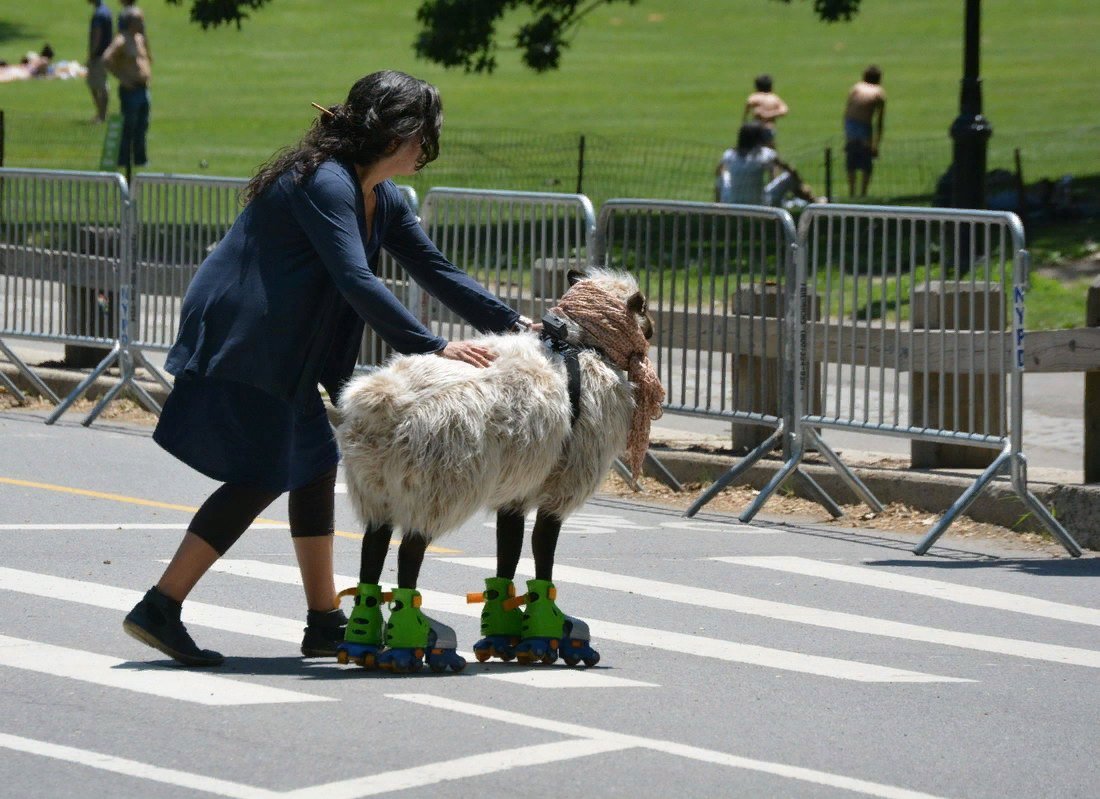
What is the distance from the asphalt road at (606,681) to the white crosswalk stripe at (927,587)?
0.02 m

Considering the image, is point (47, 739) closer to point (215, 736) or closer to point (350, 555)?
point (215, 736)

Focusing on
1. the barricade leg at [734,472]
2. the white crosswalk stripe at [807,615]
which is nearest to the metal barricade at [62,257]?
the barricade leg at [734,472]

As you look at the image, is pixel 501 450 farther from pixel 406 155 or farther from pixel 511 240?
pixel 511 240

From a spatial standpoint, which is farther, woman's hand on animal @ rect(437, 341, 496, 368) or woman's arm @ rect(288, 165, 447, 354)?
woman's hand on animal @ rect(437, 341, 496, 368)

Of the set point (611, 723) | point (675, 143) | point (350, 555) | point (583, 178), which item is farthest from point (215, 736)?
point (675, 143)

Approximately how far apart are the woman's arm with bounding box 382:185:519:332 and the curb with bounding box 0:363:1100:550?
13.2 feet

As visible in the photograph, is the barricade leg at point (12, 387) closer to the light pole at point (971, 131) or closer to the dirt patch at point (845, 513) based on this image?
the dirt patch at point (845, 513)

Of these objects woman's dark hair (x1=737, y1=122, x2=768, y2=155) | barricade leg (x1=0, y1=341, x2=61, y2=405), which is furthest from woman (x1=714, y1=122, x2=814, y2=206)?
barricade leg (x1=0, y1=341, x2=61, y2=405)

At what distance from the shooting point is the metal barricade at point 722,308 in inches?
419

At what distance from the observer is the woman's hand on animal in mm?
6457

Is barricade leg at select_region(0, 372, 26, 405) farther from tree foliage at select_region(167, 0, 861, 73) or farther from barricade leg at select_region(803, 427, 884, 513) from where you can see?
tree foliage at select_region(167, 0, 861, 73)

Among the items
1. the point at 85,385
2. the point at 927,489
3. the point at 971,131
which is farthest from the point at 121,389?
the point at 971,131

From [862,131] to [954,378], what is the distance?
17528mm

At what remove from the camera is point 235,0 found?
967 inches
